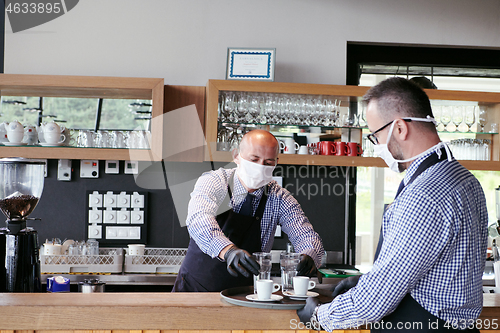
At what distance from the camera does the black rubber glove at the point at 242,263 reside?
178cm

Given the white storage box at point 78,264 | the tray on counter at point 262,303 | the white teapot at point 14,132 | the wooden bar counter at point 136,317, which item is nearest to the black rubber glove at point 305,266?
the tray on counter at point 262,303

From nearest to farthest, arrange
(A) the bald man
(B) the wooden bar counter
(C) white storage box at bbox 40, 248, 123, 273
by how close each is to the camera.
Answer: (B) the wooden bar counter → (A) the bald man → (C) white storage box at bbox 40, 248, 123, 273

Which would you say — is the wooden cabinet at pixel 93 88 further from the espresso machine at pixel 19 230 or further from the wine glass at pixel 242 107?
the espresso machine at pixel 19 230

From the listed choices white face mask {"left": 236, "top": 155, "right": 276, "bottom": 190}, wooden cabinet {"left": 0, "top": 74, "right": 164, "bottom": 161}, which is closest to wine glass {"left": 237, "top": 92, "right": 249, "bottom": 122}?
wooden cabinet {"left": 0, "top": 74, "right": 164, "bottom": 161}

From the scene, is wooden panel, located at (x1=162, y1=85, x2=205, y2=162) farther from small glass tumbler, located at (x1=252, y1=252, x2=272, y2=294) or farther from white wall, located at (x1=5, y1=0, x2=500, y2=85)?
small glass tumbler, located at (x1=252, y1=252, x2=272, y2=294)

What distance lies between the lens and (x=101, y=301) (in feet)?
5.37

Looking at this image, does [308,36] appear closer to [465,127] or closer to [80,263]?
[465,127]

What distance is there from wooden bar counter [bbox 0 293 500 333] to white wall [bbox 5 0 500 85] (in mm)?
2418

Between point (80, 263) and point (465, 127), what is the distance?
9.61 feet

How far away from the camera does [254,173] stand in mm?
2445

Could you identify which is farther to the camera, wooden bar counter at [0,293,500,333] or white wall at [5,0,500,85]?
white wall at [5,0,500,85]

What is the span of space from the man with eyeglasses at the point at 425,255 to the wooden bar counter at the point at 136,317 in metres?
0.20

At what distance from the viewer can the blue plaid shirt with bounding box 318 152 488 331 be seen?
1.25 meters

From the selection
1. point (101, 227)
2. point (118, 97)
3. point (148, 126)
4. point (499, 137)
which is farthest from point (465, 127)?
point (101, 227)
